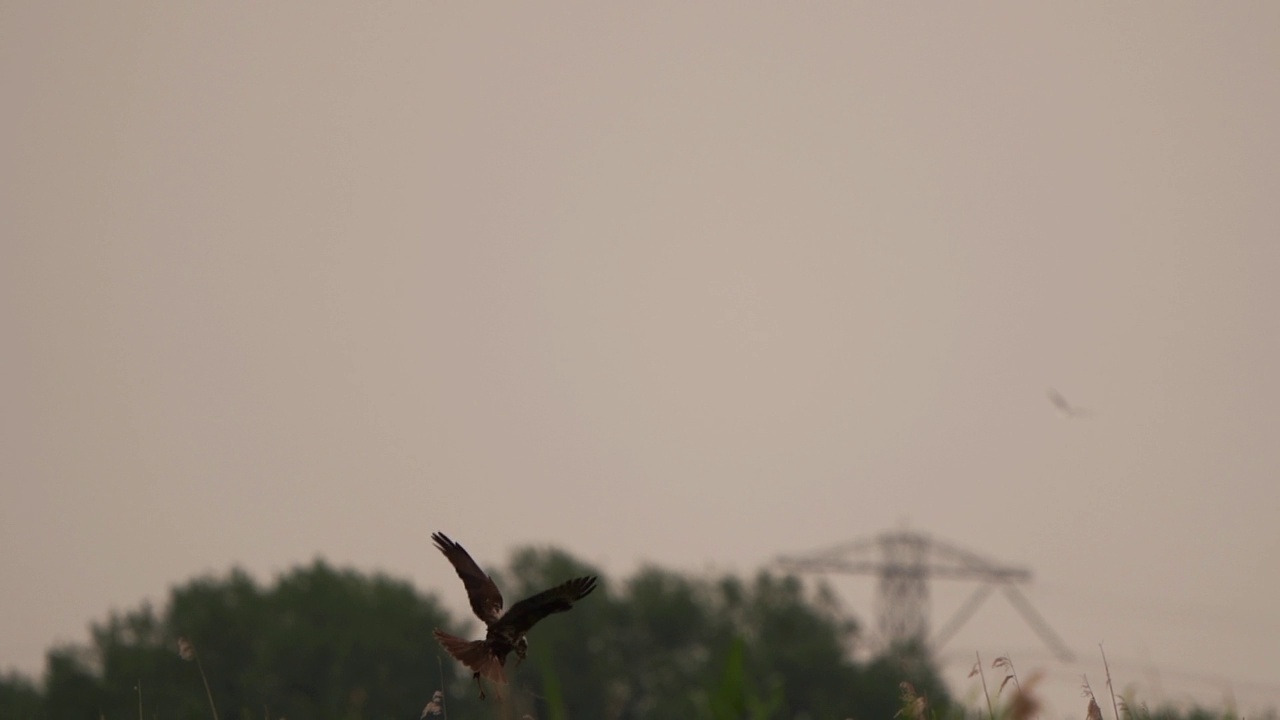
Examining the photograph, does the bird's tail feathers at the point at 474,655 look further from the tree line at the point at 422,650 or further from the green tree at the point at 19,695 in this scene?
the green tree at the point at 19,695

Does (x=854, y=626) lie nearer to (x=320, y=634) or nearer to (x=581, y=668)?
(x=581, y=668)

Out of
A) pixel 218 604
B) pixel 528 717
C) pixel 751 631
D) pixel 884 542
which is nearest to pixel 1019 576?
pixel 884 542

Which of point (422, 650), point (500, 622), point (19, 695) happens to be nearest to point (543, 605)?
point (500, 622)

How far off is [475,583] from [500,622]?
0.40 metres

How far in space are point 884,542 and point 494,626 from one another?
84035 millimetres

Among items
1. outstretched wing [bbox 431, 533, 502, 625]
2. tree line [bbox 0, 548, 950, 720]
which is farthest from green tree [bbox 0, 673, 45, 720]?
outstretched wing [bbox 431, 533, 502, 625]

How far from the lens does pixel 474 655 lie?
254 inches

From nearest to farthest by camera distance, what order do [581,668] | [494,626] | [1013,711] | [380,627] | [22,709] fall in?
1. [1013,711]
2. [494,626]
3. [22,709]
4. [380,627]
5. [581,668]

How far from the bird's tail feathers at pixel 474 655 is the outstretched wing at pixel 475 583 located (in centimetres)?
10

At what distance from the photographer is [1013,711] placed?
15.8 ft

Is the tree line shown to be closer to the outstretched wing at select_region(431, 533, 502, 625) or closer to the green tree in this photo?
the green tree

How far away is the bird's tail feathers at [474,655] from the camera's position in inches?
248

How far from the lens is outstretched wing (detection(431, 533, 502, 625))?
6648 millimetres

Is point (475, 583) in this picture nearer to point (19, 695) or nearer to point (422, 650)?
point (422, 650)
